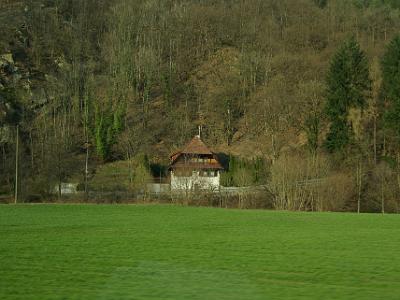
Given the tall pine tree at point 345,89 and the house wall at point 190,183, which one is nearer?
the house wall at point 190,183

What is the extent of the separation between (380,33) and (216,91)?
32.8m

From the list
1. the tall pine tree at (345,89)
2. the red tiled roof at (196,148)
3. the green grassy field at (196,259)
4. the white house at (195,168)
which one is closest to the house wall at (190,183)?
the white house at (195,168)

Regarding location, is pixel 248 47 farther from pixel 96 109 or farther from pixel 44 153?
pixel 44 153

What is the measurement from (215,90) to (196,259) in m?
66.7

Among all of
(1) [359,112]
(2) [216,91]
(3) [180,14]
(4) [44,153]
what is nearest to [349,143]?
(1) [359,112]

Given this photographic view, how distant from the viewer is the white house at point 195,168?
193 feet

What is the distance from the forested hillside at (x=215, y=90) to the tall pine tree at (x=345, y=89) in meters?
0.14

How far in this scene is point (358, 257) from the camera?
2112cm

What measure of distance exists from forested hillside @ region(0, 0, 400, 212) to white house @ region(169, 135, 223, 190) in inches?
192

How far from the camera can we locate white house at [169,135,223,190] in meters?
58.9

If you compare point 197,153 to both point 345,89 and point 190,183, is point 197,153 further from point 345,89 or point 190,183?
point 345,89

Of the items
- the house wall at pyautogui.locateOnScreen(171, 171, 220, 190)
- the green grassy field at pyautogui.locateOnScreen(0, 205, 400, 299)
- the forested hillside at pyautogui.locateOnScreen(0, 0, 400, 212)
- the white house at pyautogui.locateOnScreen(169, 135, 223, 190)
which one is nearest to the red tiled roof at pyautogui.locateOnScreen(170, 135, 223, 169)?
the white house at pyautogui.locateOnScreen(169, 135, 223, 190)

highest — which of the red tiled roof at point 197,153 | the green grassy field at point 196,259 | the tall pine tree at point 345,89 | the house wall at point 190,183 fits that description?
the tall pine tree at point 345,89

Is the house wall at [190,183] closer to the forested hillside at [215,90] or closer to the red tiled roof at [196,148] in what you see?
the forested hillside at [215,90]
